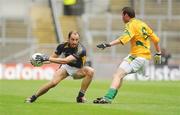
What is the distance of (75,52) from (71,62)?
0.74 feet

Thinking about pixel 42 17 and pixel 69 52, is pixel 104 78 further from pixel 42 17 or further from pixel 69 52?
pixel 69 52

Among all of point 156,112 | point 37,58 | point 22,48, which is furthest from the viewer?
point 22,48

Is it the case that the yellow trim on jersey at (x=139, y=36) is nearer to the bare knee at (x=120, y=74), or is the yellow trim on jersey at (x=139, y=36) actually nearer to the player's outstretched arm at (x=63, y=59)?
the bare knee at (x=120, y=74)

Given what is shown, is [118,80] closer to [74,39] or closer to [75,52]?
[75,52]

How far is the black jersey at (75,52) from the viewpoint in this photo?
14.9m

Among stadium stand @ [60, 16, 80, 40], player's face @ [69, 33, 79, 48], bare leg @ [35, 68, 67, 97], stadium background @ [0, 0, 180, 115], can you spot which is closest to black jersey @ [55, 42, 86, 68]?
player's face @ [69, 33, 79, 48]

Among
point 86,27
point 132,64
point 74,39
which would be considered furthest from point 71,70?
point 86,27

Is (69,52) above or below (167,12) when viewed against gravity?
above

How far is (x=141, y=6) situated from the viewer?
4028cm

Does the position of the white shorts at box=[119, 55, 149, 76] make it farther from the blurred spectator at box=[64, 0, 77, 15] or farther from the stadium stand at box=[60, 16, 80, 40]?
the stadium stand at box=[60, 16, 80, 40]

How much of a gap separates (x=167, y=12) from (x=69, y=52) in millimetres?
25530

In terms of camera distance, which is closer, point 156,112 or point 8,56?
point 156,112

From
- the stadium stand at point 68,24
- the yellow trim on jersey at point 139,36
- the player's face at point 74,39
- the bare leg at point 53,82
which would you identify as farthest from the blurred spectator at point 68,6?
the player's face at point 74,39

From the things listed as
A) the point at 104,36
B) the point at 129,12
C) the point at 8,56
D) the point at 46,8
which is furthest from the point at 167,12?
the point at 129,12
